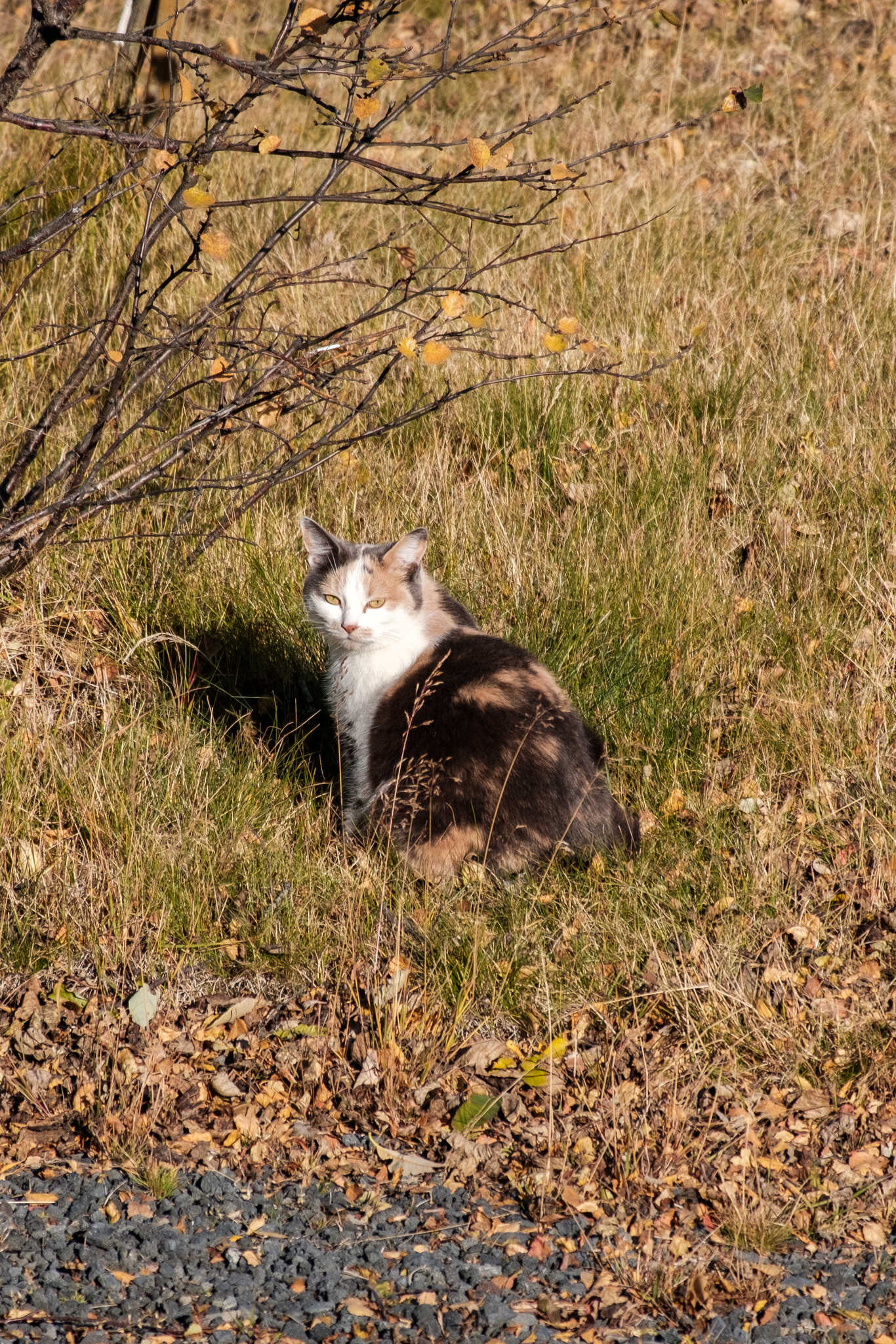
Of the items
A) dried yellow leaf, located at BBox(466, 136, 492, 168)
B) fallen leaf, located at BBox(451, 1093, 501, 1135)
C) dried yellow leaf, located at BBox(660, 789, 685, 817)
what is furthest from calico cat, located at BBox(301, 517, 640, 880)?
dried yellow leaf, located at BBox(466, 136, 492, 168)

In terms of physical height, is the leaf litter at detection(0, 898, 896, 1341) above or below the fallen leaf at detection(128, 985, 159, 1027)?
Answer: below

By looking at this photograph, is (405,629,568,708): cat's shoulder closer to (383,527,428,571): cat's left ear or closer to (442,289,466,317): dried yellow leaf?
(383,527,428,571): cat's left ear

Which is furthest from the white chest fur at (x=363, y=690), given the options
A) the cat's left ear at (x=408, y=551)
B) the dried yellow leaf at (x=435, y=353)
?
the dried yellow leaf at (x=435, y=353)

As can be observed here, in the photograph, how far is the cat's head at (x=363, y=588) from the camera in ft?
14.3

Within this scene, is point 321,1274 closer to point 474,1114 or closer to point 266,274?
point 474,1114

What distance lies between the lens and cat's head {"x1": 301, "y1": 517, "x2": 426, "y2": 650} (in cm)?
436

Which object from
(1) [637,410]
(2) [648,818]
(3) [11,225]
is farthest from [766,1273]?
(3) [11,225]

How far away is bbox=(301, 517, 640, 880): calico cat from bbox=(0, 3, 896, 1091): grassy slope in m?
0.15

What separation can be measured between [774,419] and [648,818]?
8.32ft

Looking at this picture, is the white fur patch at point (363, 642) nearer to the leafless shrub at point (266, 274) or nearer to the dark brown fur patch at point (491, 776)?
the dark brown fur patch at point (491, 776)

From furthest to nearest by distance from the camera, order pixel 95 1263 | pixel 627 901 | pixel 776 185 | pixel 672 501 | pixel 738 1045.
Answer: pixel 776 185, pixel 672 501, pixel 627 901, pixel 738 1045, pixel 95 1263

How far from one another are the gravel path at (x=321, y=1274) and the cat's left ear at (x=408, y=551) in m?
2.25

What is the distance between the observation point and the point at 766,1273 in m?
2.72

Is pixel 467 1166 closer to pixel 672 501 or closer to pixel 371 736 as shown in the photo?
pixel 371 736
